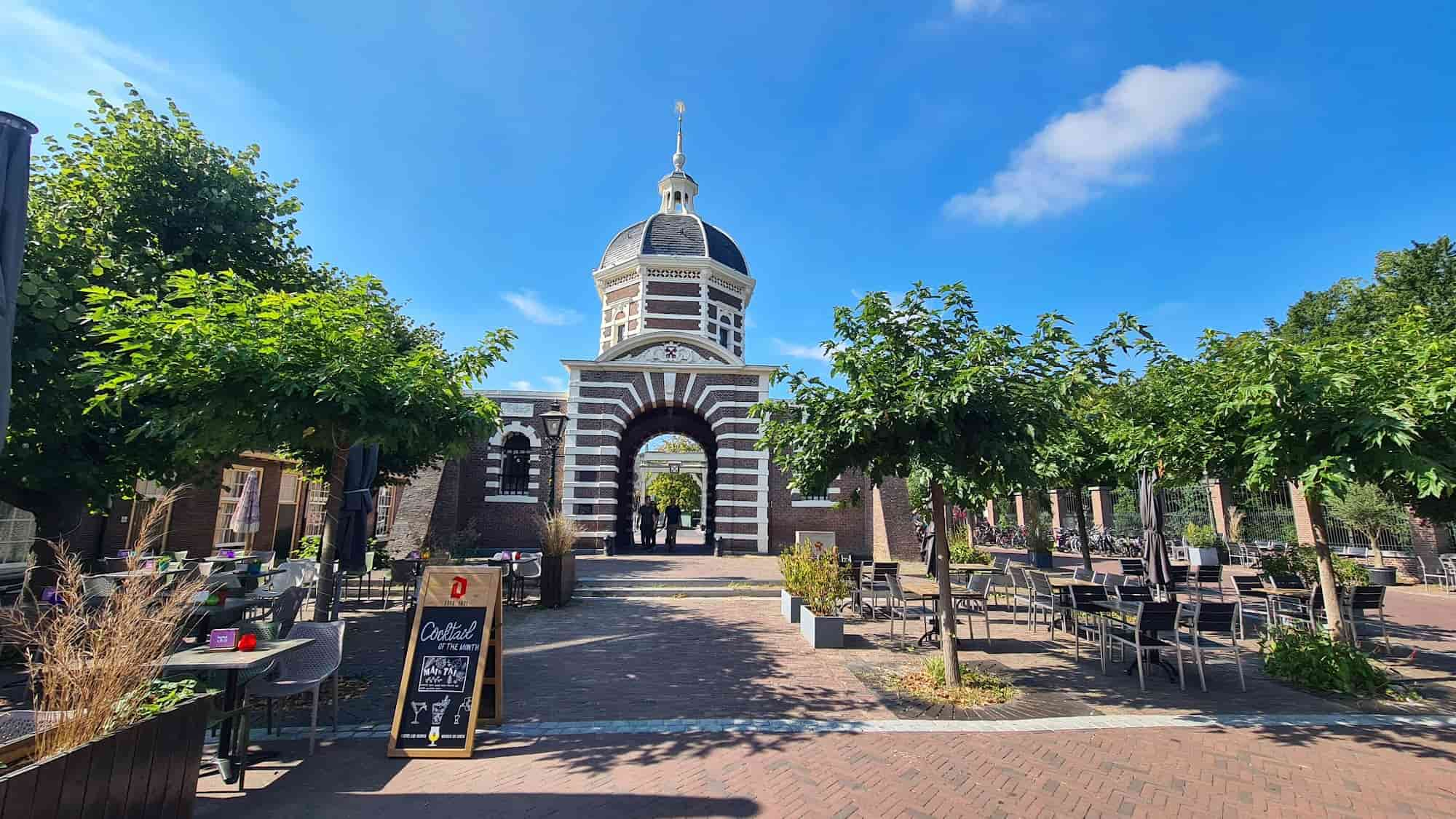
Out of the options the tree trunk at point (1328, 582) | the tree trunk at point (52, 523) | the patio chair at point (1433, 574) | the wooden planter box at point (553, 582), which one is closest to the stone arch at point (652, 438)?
the wooden planter box at point (553, 582)

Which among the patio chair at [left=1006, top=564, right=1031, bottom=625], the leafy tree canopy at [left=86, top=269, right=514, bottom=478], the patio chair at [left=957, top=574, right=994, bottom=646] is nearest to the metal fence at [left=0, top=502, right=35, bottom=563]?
the leafy tree canopy at [left=86, top=269, right=514, bottom=478]

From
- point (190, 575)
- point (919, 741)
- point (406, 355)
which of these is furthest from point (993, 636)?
point (190, 575)

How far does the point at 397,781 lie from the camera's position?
14.7ft

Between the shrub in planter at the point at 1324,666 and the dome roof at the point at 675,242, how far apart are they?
71.8ft

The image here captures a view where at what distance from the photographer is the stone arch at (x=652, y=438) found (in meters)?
22.0

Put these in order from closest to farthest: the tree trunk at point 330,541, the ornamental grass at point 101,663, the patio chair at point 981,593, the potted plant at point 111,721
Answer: the potted plant at point 111,721 → the ornamental grass at point 101,663 → the tree trunk at point 330,541 → the patio chair at point 981,593

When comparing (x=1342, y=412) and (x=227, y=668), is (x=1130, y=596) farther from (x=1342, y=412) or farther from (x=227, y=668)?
(x=227, y=668)

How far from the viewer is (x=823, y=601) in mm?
9234

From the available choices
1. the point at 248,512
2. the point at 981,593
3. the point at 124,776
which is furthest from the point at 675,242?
the point at 124,776

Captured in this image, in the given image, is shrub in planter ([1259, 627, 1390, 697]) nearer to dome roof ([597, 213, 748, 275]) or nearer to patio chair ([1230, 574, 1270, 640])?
patio chair ([1230, 574, 1270, 640])

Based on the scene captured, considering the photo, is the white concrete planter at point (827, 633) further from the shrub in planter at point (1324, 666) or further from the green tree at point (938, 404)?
the shrub in planter at point (1324, 666)

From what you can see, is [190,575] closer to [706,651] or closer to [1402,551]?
[706,651]


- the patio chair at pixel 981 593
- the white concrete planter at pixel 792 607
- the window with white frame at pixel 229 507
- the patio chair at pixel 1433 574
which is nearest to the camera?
the patio chair at pixel 981 593

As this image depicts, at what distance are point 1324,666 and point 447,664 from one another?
891cm
